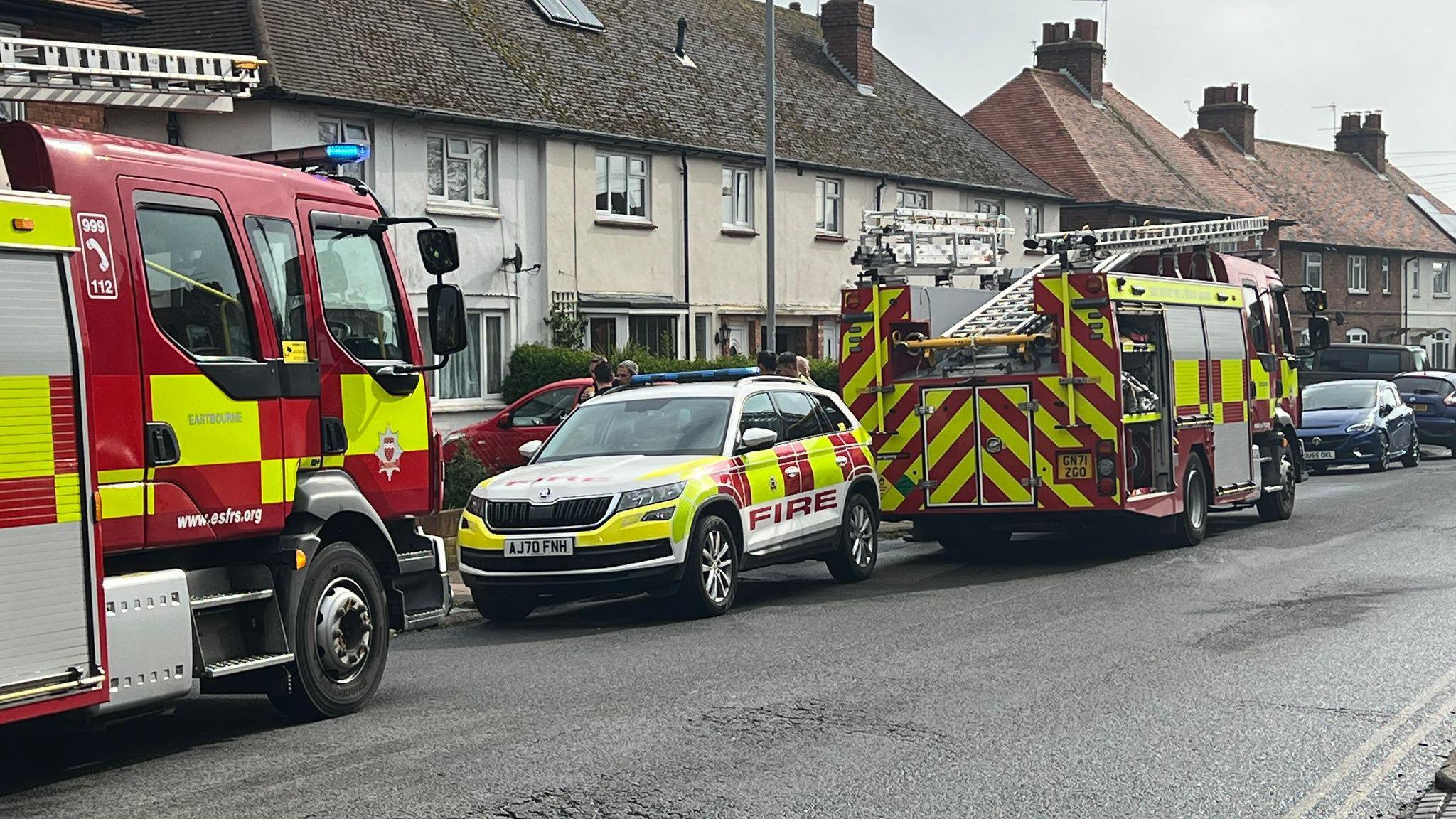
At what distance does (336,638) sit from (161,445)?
1.60 meters

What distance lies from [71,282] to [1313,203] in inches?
2548

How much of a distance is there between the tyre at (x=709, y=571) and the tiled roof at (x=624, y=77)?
14752 mm

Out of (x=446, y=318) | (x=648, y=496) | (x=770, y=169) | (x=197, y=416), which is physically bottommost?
(x=648, y=496)

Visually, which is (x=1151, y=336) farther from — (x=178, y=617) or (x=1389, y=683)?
(x=178, y=617)

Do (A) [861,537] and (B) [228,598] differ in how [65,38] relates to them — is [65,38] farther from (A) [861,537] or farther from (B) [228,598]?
(B) [228,598]

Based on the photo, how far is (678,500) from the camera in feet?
38.8

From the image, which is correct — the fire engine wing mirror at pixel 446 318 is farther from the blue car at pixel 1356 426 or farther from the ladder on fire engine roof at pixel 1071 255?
the blue car at pixel 1356 426

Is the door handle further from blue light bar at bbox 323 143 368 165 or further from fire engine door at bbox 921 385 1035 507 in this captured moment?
fire engine door at bbox 921 385 1035 507

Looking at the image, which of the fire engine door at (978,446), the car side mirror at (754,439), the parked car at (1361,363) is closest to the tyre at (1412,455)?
the parked car at (1361,363)

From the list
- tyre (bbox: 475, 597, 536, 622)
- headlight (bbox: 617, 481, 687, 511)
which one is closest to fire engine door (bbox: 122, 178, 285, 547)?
headlight (bbox: 617, 481, 687, 511)

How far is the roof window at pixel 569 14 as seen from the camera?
32219 millimetres

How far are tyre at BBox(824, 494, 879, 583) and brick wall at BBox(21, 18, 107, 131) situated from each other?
1136 centimetres

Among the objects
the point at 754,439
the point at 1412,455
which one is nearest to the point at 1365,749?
the point at 754,439

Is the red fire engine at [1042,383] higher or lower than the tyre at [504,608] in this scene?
higher
